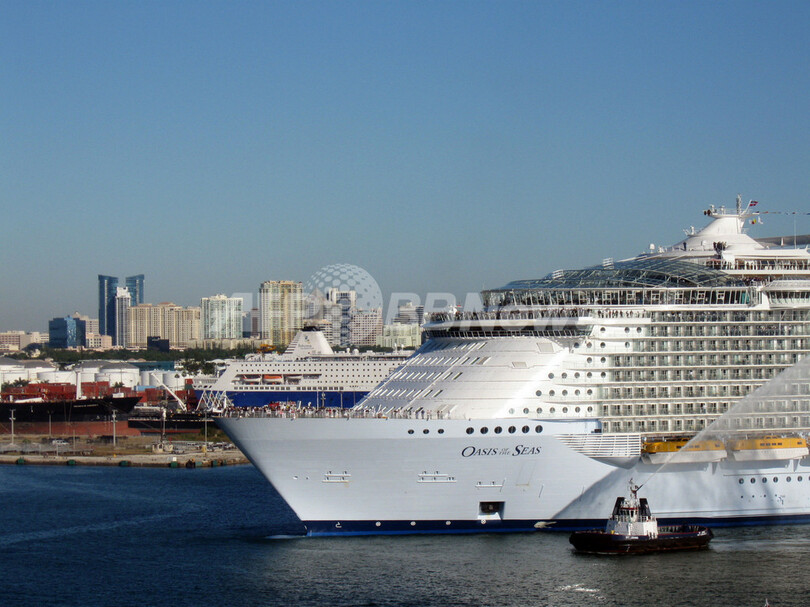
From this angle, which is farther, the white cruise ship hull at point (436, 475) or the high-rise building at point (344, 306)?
the high-rise building at point (344, 306)

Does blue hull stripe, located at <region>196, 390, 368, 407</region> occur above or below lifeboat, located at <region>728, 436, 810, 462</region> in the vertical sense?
above

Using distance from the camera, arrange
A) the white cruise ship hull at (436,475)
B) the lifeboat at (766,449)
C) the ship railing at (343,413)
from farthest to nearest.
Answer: the lifeboat at (766,449) < the ship railing at (343,413) < the white cruise ship hull at (436,475)

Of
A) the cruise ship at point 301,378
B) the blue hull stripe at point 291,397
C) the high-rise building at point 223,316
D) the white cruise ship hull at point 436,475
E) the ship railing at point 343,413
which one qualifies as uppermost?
the high-rise building at point 223,316

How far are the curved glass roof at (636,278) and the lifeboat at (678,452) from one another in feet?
14.9

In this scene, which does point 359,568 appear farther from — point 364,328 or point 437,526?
point 364,328

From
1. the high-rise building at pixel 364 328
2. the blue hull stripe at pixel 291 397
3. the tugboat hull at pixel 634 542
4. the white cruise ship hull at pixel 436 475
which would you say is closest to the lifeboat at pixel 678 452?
the white cruise ship hull at pixel 436 475

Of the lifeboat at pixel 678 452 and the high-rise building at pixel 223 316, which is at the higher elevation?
the high-rise building at pixel 223 316

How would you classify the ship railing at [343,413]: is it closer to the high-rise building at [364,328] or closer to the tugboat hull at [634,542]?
the tugboat hull at [634,542]

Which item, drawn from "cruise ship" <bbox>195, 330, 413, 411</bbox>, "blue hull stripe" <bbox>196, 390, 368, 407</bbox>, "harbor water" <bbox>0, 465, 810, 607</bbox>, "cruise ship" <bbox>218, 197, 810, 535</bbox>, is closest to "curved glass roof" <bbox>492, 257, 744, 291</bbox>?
"cruise ship" <bbox>218, 197, 810, 535</bbox>

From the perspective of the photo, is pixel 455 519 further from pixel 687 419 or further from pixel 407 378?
pixel 687 419

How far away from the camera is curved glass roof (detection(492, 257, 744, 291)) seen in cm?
3419

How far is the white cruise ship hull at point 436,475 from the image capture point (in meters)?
31.2

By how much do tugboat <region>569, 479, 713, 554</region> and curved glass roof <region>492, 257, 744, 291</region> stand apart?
6.15 metres

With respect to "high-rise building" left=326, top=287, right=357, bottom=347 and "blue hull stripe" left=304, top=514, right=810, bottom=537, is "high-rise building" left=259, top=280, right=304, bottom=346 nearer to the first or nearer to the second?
"high-rise building" left=326, top=287, right=357, bottom=347
